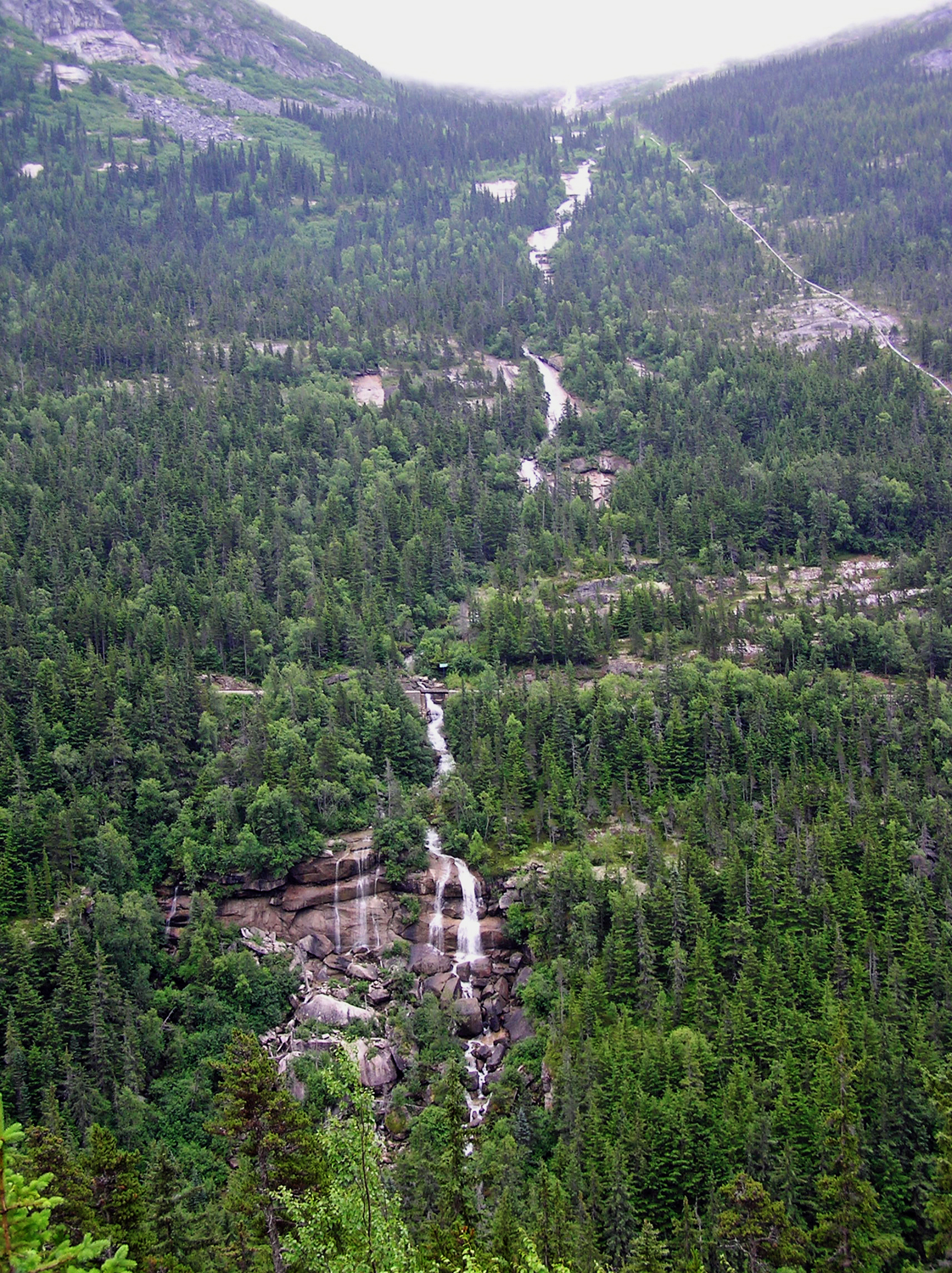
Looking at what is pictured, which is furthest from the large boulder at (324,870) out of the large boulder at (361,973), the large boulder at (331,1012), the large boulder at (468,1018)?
the large boulder at (468,1018)

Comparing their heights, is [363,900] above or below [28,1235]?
below

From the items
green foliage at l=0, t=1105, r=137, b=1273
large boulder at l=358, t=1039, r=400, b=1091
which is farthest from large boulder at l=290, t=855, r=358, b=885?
green foliage at l=0, t=1105, r=137, b=1273

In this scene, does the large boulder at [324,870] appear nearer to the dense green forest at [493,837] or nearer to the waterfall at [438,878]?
the dense green forest at [493,837]

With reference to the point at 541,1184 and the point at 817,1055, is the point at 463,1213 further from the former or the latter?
the point at 817,1055

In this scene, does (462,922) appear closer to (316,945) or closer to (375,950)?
(375,950)

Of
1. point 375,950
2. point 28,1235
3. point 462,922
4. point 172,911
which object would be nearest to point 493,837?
point 462,922

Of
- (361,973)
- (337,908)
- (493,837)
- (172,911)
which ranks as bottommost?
(361,973)
